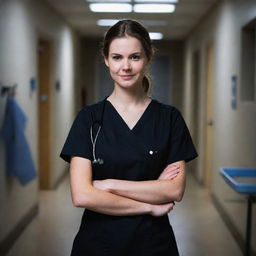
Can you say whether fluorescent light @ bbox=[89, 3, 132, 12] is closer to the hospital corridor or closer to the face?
the hospital corridor

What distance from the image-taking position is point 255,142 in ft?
10.2

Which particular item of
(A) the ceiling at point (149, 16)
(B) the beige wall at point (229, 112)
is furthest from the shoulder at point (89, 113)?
(A) the ceiling at point (149, 16)

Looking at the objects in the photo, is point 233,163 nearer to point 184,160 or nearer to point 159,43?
point 184,160

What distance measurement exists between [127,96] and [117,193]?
0.28 meters

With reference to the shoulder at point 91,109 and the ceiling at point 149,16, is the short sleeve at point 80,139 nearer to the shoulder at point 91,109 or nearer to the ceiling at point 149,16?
the shoulder at point 91,109

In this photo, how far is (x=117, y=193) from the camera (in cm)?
136

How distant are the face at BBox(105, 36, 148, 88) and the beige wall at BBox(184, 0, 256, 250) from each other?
5.66 feet

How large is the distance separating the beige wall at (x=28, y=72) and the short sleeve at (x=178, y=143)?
202 cm

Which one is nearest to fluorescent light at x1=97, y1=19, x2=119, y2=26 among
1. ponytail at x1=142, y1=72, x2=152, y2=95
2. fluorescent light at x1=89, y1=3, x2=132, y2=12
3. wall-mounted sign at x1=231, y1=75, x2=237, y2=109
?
fluorescent light at x1=89, y1=3, x2=132, y2=12

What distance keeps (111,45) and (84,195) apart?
0.42 meters

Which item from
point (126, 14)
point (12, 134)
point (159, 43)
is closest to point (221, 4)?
point (126, 14)

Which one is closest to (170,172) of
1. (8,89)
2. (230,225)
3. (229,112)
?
(8,89)

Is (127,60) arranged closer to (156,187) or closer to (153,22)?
(156,187)

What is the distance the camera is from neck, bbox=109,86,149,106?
4.65 ft
